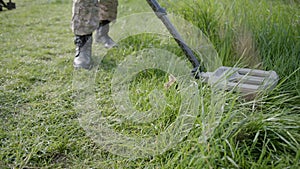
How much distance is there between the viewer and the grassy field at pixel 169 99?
4.00 ft

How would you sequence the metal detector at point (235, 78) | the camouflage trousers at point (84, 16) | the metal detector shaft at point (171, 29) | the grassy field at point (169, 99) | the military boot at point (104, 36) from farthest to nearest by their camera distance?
the military boot at point (104, 36) < the camouflage trousers at point (84, 16) < the metal detector shaft at point (171, 29) < the metal detector at point (235, 78) < the grassy field at point (169, 99)

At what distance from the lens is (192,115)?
1.37 meters

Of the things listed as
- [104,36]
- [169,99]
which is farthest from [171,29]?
[104,36]

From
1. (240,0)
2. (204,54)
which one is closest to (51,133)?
(204,54)

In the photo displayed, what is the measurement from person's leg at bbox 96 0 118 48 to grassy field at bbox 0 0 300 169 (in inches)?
5.1

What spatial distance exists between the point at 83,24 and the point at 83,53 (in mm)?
178

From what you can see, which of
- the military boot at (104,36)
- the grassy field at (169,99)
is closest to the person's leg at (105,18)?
the military boot at (104,36)

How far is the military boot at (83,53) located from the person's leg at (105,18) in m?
0.33

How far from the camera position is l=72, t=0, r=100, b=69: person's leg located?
83.6 inches

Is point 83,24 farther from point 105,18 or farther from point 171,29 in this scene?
point 171,29

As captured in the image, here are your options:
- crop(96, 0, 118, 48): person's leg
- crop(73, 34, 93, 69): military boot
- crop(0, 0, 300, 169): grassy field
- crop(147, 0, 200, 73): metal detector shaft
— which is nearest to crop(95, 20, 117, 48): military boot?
crop(96, 0, 118, 48): person's leg

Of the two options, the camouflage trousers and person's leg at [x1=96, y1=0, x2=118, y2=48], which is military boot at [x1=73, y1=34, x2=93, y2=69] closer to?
the camouflage trousers

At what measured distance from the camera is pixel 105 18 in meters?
2.58

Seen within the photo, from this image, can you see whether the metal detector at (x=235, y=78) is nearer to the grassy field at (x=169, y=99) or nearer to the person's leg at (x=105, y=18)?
the grassy field at (x=169, y=99)
